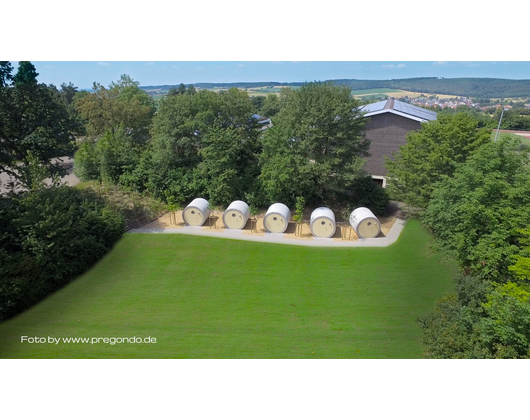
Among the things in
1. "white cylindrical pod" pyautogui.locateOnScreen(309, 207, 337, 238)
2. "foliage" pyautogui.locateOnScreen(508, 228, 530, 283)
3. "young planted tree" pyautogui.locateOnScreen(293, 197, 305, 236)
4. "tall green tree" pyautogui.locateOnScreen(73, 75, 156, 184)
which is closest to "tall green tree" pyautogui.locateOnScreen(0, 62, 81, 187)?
"tall green tree" pyautogui.locateOnScreen(73, 75, 156, 184)

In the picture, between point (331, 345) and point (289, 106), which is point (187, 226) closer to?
point (289, 106)

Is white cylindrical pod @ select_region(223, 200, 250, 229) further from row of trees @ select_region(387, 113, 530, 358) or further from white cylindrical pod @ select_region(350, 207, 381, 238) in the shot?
row of trees @ select_region(387, 113, 530, 358)

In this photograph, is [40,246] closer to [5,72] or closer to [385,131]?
[5,72]

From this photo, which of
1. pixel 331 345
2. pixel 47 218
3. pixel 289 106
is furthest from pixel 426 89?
pixel 47 218

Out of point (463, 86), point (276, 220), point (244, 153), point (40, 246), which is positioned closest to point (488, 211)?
point (276, 220)

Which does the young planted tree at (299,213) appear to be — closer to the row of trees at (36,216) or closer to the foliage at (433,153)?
the foliage at (433,153)

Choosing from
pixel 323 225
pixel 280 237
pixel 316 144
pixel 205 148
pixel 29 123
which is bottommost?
pixel 280 237
